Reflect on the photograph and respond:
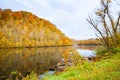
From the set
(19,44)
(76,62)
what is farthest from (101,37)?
(19,44)

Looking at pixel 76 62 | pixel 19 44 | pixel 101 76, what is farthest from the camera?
pixel 19 44

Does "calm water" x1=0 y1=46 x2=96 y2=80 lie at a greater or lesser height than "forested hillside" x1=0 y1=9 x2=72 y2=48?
lesser

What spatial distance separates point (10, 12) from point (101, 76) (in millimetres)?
118916

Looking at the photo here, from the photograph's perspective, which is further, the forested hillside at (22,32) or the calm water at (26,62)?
the forested hillside at (22,32)

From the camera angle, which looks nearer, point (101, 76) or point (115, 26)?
point (101, 76)

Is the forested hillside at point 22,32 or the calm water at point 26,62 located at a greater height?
the forested hillside at point 22,32

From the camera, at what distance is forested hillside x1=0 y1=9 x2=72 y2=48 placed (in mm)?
99944

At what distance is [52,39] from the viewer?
145 m

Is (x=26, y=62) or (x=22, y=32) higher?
(x=22, y=32)

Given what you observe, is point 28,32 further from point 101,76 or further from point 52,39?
point 101,76

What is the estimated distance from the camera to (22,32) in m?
111

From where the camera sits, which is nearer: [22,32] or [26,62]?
[26,62]

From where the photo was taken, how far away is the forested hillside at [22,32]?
99.9 m

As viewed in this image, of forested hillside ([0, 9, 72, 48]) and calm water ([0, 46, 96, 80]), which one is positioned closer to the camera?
calm water ([0, 46, 96, 80])
